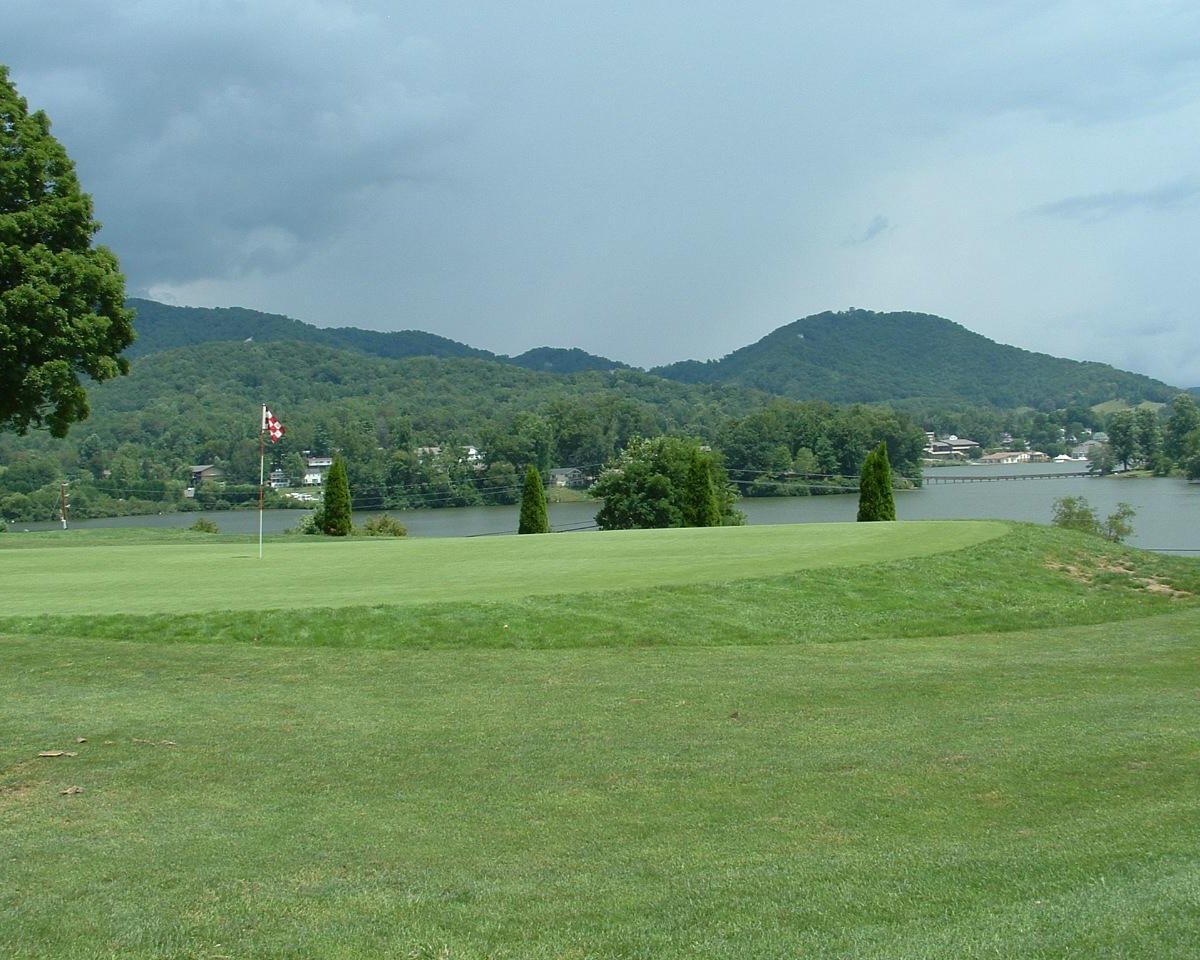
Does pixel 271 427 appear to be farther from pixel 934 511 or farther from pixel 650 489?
pixel 934 511

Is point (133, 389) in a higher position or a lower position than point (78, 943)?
higher

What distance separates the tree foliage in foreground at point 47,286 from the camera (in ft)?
94.5

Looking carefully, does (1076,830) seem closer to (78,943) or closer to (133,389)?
(78,943)

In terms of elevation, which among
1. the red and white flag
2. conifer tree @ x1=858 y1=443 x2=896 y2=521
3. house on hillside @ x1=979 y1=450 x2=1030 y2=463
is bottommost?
conifer tree @ x1=858 y1=443 x2=896 y2=521

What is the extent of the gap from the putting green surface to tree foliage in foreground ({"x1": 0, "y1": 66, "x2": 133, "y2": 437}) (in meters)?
4.65

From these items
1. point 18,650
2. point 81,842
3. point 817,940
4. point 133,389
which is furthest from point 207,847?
point 133,389

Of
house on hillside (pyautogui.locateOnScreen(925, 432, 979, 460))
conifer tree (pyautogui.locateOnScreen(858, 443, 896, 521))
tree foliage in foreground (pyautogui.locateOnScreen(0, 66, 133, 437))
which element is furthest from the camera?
house on hillside (pyautogui.locateOnScreen(925, 432, 979, 460))

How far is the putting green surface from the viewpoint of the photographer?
17250mm

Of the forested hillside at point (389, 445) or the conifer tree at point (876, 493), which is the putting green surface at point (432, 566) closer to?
the conifer tree at point (876, 493)

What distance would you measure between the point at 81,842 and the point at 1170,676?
10.4m

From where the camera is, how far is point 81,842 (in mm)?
6738

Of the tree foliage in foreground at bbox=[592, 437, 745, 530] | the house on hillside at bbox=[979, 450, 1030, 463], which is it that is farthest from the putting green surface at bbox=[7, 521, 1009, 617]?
the house on hillside at bbox=[979, 450, 1030, 463]

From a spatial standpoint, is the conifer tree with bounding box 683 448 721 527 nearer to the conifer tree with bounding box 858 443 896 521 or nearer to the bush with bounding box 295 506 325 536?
the conifer tree with bounding box 858 443 896 521

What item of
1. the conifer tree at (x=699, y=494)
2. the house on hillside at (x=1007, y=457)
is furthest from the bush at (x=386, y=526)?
the house on hillside at (x=1007, y=457)
